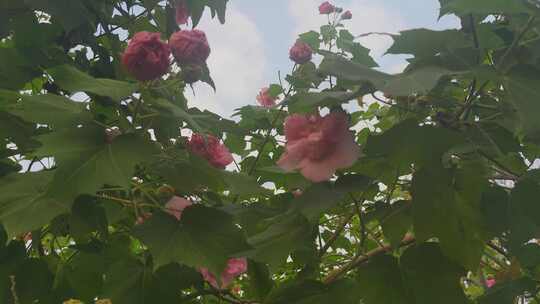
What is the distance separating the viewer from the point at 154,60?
4.02ft

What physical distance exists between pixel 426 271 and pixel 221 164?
607mm

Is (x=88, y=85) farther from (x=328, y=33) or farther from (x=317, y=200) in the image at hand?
(x=328, y=33)

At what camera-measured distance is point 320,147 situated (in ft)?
3.62

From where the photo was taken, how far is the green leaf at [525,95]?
0.87m

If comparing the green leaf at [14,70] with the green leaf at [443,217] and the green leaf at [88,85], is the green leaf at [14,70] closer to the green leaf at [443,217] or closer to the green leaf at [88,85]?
the green leaf at [88,85]

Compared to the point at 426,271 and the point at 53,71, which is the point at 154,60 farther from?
the point at 426,271

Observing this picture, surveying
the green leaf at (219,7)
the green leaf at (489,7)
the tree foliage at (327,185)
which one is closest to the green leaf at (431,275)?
the tree foliage at (327,185)

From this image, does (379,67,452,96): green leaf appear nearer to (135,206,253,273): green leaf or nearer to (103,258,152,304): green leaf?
(135,206,253,273): green leaf

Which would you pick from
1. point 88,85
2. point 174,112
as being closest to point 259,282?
point 174,112

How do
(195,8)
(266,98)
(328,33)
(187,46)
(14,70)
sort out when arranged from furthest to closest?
1. (328,33)
2. (266,98)
3. (195,8)
4. (14,70)
5. (187,46)

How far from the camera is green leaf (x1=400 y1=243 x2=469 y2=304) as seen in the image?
1082 millimetres

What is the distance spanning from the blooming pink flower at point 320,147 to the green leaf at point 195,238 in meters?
0.19

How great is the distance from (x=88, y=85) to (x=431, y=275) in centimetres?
76

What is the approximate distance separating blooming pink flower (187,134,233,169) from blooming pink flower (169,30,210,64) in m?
0.20
